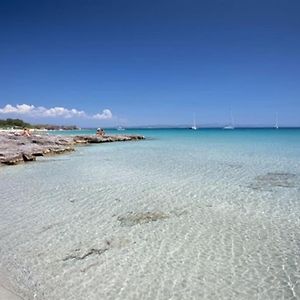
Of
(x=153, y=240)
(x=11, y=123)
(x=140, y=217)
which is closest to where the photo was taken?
(x=153, y=240)

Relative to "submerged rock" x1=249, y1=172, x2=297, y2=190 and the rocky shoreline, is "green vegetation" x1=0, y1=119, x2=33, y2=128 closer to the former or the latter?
the rocky shoreline

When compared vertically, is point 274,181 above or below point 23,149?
below

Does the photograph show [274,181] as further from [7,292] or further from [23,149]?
[23,149]

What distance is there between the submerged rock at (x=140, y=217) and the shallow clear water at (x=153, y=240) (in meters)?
0.03

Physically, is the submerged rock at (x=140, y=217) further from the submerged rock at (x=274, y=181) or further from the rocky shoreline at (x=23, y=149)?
the rocky shoreline at (x=23, y=149)

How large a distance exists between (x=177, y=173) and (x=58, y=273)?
12586mm

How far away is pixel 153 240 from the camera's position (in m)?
7.88

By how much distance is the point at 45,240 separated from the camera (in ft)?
26.1

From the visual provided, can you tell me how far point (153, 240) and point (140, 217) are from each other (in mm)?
1915

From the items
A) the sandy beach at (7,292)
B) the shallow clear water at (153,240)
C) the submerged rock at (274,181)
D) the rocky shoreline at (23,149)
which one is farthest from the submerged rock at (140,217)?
the rocky shoreline at (23,149)

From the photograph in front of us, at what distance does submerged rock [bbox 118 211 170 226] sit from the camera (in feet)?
30.4

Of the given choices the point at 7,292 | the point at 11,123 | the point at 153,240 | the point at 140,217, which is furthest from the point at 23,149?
the point at 11,123

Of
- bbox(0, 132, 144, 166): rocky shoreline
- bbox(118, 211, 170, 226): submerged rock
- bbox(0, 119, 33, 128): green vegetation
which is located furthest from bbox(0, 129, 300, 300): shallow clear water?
bbox(0, 119, 33, 128): green vegetation

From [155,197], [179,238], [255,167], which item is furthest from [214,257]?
[255,167]
